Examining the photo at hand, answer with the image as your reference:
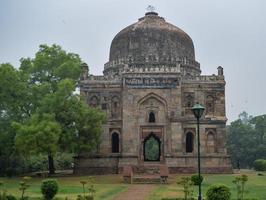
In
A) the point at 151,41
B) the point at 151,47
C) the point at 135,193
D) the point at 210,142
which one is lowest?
the point at 135,193

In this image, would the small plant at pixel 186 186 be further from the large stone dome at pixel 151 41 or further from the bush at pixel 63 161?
the bush at pixel 63 161

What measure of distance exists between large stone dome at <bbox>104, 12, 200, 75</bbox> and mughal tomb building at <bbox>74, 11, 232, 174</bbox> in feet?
4.75

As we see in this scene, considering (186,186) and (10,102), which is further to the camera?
(10,102)

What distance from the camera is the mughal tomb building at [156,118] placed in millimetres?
32344

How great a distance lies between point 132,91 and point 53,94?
237 inches

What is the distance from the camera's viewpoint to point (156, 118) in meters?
33.1

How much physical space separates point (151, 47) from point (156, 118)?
6062 millimetres

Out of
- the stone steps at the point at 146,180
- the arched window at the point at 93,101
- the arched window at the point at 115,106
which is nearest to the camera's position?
the stone steps at the point at 146,180

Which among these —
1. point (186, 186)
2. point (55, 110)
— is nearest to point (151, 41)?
point (55, 110)

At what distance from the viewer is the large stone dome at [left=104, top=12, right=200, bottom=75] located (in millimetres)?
35844

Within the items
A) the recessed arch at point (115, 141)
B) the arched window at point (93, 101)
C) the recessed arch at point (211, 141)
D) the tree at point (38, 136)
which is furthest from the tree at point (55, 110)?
the recessed arch at point (211, 141)

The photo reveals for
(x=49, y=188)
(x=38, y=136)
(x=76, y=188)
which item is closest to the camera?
(x=49, y=188)

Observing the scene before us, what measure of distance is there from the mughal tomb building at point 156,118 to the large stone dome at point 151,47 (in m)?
1.45

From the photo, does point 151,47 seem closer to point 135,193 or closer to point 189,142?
point 189,142
